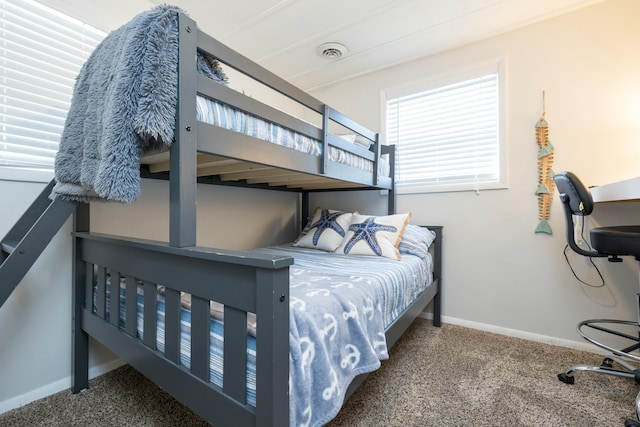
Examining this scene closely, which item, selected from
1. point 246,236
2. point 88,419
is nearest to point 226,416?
point 88,419

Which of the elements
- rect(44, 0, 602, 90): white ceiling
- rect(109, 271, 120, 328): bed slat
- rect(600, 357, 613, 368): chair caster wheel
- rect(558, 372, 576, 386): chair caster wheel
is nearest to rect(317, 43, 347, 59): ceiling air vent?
rect(44, 0, 602, 90): white ceiling

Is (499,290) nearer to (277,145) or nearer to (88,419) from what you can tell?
(277,145)

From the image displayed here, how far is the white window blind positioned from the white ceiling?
34 cm

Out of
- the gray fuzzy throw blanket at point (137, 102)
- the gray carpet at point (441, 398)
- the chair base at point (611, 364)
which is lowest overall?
the gray carpet at point (441, 398)

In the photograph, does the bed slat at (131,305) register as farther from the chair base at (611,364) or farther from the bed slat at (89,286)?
the chair base at (611,364)

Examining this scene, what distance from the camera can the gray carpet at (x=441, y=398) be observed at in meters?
1.16

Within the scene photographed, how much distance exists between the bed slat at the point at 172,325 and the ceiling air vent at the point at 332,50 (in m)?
2.04

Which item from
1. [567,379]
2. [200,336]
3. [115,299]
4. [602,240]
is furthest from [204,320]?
[567,379]

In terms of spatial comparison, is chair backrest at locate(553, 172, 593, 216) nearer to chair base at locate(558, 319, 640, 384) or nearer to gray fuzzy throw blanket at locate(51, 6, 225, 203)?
chair base at locate(558, 319, 640, 384)

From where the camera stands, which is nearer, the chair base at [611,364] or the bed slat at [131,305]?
the bed slat at [131,305]

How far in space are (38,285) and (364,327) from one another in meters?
1.48

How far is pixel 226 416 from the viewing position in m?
0.73

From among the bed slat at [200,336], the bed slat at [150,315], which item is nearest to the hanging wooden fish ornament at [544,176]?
the bed slat at [200,336]

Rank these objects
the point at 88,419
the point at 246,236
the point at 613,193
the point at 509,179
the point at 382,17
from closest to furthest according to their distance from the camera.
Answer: the point at 88,419
the point at 613,193
the point at 382,17
the point at 509,179
the point at 246,236
